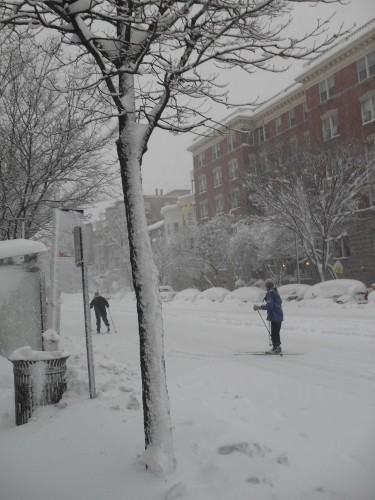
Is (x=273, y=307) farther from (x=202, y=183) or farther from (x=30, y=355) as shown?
(x=202, y=183)

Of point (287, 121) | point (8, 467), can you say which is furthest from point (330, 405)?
point (287, 121)

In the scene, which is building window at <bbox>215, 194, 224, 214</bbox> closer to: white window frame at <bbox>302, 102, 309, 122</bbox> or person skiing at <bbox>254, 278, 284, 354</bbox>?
white window frame at <bbox>302, 102, 309, 122</bbox>

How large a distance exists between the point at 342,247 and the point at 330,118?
973 cm

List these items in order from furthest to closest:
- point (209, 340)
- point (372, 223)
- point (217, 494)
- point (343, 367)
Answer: point (372, 223), point (209, 340), point (343, 367), point (217, 494)

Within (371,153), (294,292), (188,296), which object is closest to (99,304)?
(294,292)

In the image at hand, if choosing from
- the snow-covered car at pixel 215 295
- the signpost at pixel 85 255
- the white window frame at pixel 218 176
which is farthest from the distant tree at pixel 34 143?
the white window frame at pixel 218 176

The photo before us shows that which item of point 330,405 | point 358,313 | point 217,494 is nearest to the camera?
point 217,494

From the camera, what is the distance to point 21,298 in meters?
9.09

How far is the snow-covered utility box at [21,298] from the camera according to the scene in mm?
8891

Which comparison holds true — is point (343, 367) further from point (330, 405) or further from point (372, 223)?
point (372, 223)

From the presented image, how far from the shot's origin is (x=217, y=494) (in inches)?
131

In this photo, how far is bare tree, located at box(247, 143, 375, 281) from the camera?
21.6 metres

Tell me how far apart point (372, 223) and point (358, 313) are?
40.6 ft

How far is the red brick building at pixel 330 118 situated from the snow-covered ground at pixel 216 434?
17.9 metres
